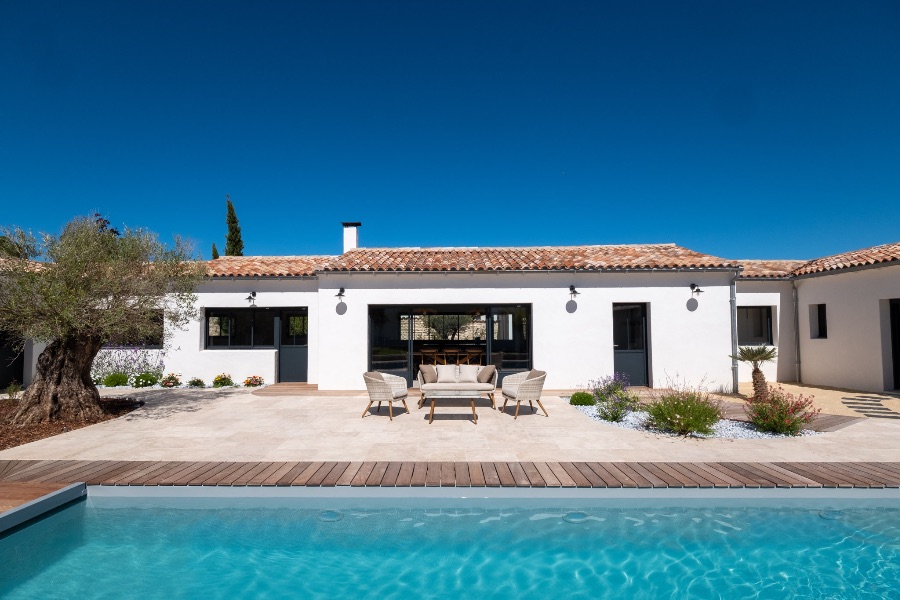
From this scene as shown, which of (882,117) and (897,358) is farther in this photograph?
(882,117)

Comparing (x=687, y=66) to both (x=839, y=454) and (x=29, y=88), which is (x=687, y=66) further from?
(x=29, y=88)

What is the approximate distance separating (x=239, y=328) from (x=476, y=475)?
444 inches

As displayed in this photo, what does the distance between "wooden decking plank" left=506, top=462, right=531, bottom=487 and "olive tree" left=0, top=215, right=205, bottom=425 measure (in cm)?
764

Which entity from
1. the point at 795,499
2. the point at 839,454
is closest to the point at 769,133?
the point at 839,454

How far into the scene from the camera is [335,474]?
505cm

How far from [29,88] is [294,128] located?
707cm

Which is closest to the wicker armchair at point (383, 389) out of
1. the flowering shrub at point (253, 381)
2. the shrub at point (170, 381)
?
the flowering shrub at point (253, 381)

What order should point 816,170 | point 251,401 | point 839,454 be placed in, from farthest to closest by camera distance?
point 816,170
point 251,401
point 839,454

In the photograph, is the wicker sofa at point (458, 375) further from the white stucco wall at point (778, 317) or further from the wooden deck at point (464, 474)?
the white stucco wall at point (778, 317)

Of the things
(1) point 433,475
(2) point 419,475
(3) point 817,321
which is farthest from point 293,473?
(3) point 817,321

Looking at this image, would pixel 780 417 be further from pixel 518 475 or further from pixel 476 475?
pixel 476 475

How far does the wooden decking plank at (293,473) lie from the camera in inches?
188

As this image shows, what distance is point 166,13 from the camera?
35.0ft

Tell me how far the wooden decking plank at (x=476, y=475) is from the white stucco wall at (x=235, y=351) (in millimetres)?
9111
